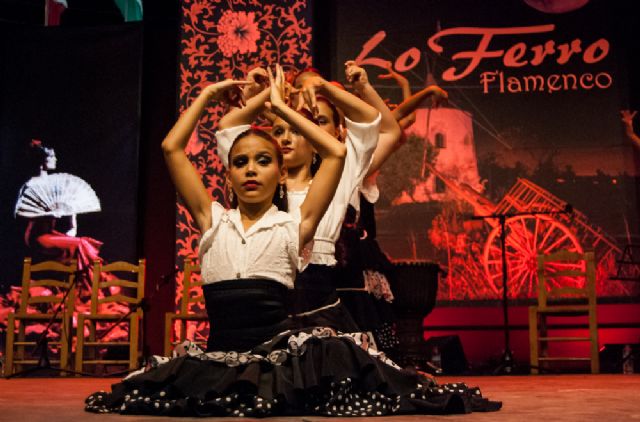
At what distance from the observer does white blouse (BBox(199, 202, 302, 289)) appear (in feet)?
7.60

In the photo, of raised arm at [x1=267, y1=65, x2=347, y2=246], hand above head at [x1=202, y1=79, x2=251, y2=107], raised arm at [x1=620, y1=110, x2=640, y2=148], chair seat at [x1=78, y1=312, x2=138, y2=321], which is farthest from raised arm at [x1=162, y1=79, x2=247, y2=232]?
raised arm at [x1=620, y1=110, x2=640, y2=148]

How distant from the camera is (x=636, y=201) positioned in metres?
6.97

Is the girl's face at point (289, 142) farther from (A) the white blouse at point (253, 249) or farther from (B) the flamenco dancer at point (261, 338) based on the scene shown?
(A) the white blouse at point (253, 249)

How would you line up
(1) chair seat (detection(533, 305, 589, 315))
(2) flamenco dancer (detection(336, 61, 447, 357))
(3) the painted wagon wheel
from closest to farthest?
1. (2) flamenco dancer (detection(336, 61, 447, 357))
2. (1) chair seat (detection(533, 305, 589, 315))
3. (3) the painted wagon wheel

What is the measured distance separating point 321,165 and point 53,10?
6265 millimetres

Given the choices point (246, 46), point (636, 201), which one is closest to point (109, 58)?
point (246, 46)

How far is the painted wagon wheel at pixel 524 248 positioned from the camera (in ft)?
22.8

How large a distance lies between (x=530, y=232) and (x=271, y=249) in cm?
509

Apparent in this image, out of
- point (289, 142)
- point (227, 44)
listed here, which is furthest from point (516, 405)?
point (227, 44)

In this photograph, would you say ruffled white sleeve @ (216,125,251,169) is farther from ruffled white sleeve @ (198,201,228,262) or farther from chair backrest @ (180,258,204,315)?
chair backrest @ (180,258,204,315)

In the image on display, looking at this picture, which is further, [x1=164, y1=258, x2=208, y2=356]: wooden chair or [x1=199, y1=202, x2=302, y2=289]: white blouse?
[x1=164, y1=258, x2=208, y2=356]: wooden chair

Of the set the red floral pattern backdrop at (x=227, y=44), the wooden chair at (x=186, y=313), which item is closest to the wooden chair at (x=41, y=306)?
the wooden chair at (x=186, y=313)

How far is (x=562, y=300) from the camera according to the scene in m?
6.62

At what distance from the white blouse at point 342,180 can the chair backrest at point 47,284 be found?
3.72 m
